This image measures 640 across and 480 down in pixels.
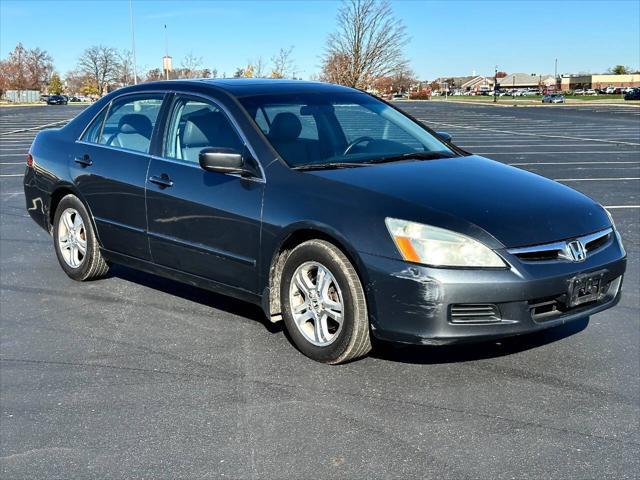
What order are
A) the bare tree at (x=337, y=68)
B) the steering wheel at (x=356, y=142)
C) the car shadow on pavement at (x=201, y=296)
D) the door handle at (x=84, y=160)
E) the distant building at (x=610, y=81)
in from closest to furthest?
the steering wheel at (x=356, y=142) → the car shadow on pavement at (x=201, y=296) → the door handle at (x=84, y=160) → the bare tree at (x=337, y=68) → the distant building at (x=610, y=81)

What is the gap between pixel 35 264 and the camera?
677 centimetres

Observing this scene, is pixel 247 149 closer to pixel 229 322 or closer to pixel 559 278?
pixel 229 322

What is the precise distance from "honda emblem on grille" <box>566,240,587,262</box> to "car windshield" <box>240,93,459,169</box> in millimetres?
1289

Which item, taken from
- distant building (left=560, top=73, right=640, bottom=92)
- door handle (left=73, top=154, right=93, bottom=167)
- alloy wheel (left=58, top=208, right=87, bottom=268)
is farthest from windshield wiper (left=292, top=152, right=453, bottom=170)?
distant building (left=560, top=73, right=640, bottom=92)

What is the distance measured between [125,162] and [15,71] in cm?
12049

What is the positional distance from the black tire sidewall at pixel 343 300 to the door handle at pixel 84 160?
2228mm

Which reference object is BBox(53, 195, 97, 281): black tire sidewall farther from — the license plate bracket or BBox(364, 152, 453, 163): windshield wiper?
the license plate bracket

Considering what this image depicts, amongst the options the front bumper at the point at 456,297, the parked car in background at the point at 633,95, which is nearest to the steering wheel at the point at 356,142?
the front bumper at the point at 456,297

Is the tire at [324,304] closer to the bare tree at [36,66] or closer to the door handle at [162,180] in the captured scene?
the door handle at [162,180]

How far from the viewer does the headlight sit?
379cm

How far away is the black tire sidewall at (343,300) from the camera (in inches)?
159

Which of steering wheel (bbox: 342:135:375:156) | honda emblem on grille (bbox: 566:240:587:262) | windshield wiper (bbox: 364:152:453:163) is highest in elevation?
steering wheel (bbox: 342:135:375:156)

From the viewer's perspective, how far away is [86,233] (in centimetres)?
593

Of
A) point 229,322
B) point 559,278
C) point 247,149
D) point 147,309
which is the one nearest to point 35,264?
point 147,309
